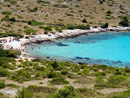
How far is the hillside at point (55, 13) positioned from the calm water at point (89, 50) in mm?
10430

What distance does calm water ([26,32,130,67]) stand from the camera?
169ft

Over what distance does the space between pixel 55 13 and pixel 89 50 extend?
3788cm

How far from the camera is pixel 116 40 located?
241ft

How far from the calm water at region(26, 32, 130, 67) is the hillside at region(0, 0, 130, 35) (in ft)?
34.2

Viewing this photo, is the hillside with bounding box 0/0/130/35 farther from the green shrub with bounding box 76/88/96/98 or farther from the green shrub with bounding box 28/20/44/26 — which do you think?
the green shrub with bounding box 76/88/96/98

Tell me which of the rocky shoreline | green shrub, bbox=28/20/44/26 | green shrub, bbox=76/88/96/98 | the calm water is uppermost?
green shrub, bbox=76/88/96/98

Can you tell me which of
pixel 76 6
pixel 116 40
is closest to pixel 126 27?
pixel 116 40

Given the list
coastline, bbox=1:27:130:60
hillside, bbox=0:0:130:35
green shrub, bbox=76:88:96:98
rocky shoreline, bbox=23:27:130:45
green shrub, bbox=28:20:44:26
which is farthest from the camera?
green shrub, bbox=28:20:44:26

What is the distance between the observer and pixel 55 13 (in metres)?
92.2

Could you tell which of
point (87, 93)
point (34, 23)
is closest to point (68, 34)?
point (34, 23)

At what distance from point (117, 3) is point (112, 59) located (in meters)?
68.4

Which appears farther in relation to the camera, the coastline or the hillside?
the hillside

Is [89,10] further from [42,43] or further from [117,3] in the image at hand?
[42,43]

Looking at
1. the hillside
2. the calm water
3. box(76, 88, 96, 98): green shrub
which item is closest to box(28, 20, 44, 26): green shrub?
the hillside
